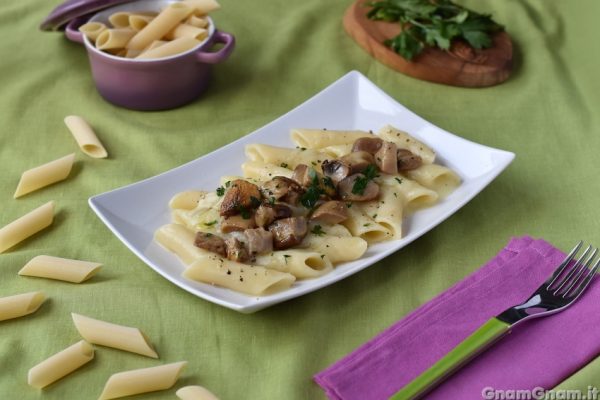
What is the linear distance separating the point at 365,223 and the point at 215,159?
26.9 inches

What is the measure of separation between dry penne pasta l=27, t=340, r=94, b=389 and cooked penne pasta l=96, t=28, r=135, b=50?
1.53 metres

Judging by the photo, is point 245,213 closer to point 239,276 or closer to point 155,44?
point 239,276

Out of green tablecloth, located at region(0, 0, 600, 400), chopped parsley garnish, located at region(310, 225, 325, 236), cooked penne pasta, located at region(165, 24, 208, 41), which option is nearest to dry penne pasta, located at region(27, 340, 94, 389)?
green tablecloth, located at region(0, 0, 600, 400)

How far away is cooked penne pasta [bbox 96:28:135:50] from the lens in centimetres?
345

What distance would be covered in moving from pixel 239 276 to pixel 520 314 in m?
0.84

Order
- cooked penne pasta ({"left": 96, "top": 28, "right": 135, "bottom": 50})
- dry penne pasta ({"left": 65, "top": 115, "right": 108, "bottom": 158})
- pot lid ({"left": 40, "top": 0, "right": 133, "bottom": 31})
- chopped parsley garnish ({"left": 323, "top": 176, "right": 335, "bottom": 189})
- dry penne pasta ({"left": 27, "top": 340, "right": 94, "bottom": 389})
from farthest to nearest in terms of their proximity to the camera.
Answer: pot lid ({"left": 40, "top": 0, "right": 133, "bottom": 31}) < cooked penne pasta ({"left": 96, "top": 28, "right": 135, "bottom": 50}) < dry penne pasta ({"left": 65, "top": 115, "right": 108, "bottom": 158}) < chopped parsley garnish ({"left": 323, "top": 176, "right": 335, "bottom": 189}) < dry penne pasta ({"left": 27, "top": 340, "right": 94, "bottom": 389})

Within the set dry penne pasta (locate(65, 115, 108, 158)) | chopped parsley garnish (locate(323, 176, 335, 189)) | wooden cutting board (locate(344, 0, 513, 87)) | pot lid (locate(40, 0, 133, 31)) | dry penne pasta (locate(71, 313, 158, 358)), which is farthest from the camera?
wooden cutting board (locate(344, 0, 513, 87))

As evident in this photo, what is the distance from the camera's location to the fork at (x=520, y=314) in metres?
2.17

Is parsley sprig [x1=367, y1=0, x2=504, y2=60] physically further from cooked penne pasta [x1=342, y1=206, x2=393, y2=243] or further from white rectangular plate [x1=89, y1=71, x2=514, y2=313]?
cooked penne pasta [x1=342, y1=206, x2=393, y2=243]

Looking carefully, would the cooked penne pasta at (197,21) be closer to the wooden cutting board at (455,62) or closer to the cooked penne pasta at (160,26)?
the cooked penne pasta at (160,26)

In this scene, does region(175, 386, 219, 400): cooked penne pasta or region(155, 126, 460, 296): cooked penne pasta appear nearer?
region(175, 386, 219, 400): cooked penne pasta

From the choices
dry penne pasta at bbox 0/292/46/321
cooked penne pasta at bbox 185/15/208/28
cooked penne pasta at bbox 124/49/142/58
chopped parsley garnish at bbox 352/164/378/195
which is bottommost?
dry penne pasta at bbox 0/292/46/321

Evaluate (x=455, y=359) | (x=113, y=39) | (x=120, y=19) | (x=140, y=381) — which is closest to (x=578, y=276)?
(x=455, y=359)

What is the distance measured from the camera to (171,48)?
Answer: 3.46 m
